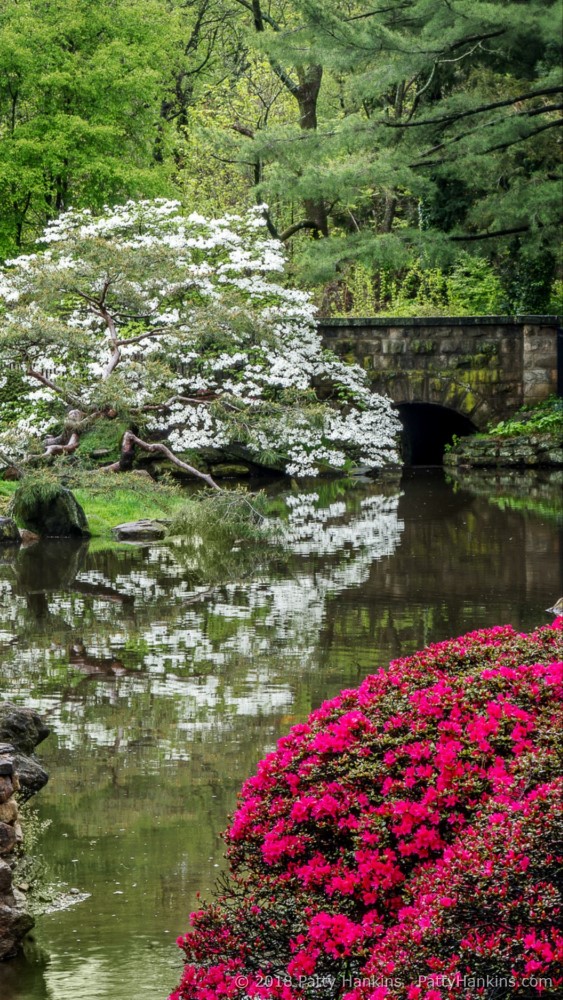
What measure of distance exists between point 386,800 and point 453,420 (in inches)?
1026

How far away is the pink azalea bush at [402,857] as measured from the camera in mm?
3039

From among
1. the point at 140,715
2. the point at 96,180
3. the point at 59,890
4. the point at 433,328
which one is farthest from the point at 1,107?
the point at 59,890

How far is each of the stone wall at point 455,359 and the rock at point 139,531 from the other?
10615mm

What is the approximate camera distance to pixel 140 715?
7426 millimetres

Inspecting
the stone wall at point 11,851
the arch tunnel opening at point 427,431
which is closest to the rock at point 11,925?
the stone wall at point 11,851

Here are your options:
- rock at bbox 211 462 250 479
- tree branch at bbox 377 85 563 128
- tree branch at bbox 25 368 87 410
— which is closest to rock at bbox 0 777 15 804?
tree branch at bbox 25 368 87 410

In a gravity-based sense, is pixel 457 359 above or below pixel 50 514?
above

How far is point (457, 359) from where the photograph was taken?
25.8 m

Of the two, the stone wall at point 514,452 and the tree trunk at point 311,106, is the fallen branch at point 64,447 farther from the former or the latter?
the tree trunk at point 311,106

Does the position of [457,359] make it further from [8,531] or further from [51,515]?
[8,531]

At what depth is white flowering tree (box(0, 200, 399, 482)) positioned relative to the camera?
52.3 feet

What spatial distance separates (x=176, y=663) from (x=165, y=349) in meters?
10.4

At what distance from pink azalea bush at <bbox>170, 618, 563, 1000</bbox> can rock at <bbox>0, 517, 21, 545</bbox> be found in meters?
11.2

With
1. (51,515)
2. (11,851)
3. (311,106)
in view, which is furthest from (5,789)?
(311,106)
